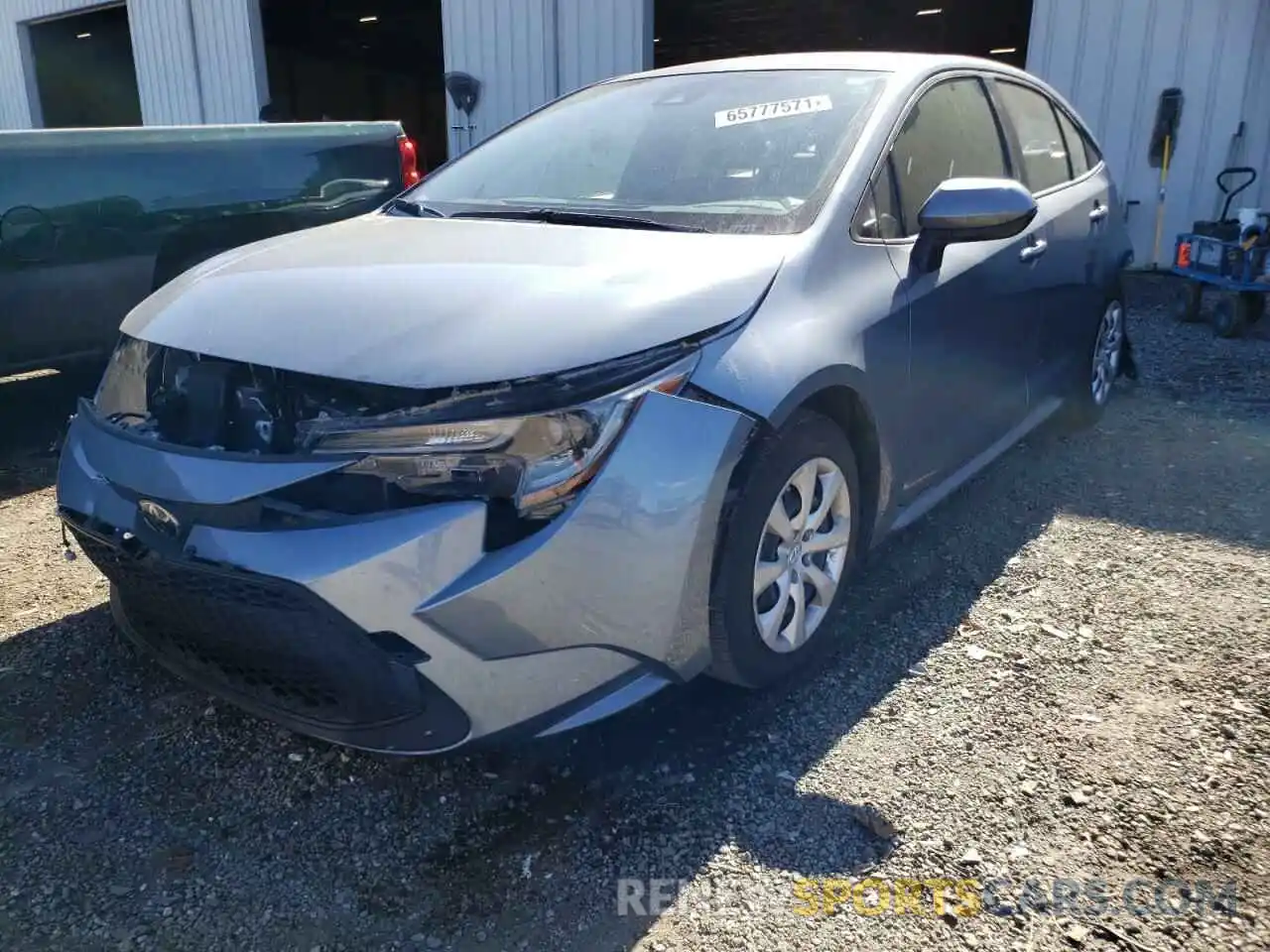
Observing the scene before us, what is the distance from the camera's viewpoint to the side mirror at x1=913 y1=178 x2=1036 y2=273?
2.84 metres

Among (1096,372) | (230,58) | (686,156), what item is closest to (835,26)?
(230,58)

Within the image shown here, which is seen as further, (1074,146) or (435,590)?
(1074,146)

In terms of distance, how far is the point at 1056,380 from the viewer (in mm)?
4176

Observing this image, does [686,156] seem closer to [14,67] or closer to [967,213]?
[967,213]

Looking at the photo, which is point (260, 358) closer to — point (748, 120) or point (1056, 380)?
point (748, 120)

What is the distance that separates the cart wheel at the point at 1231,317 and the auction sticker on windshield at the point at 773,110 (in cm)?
505

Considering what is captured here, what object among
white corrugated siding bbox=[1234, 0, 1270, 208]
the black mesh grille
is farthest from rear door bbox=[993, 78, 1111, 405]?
white corrugated siding bbox=[1234, 0, 1270, 208]

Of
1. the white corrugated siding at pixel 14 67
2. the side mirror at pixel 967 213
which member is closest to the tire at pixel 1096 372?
the side mirror at pixel 967 213

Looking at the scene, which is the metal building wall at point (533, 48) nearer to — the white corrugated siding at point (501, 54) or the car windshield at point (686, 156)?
the white corrugated siding at point (501, 54)

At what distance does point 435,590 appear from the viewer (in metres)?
1.97

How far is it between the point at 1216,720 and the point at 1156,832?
548 millimetres

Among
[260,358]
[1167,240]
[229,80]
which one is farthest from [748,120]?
[229,80]

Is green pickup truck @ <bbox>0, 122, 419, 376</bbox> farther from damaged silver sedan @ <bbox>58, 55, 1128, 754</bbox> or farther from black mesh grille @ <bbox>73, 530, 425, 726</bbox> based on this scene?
black mesh grille @ <bbox>73, 530, 425, 726</bbox>

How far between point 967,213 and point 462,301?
1.45 metres
